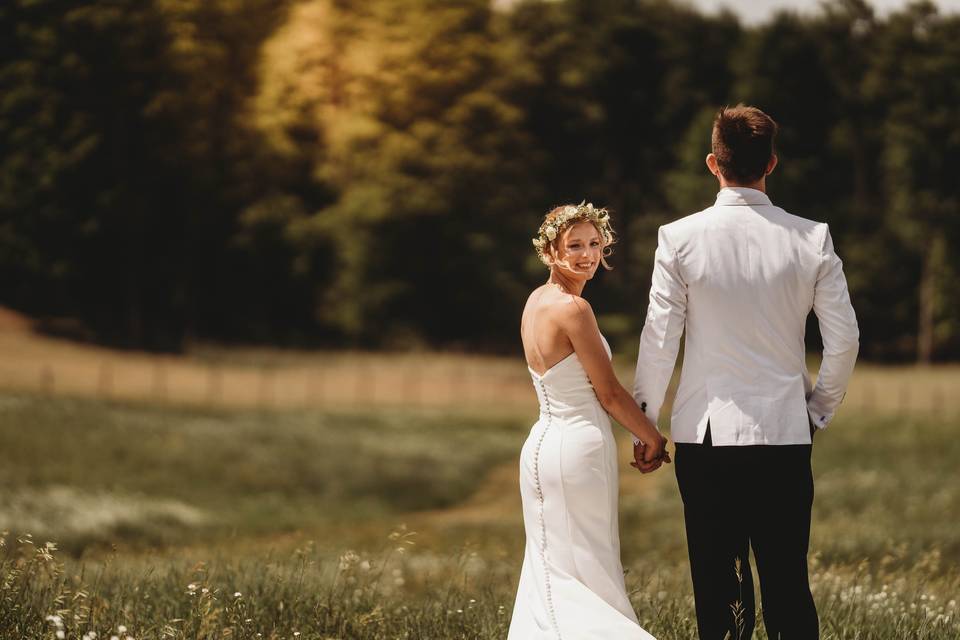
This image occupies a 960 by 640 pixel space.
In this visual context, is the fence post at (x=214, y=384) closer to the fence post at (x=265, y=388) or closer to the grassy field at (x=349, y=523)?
the fence post at (x=265, y=388)

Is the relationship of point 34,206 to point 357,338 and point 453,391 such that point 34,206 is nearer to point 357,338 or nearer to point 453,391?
point 357,338

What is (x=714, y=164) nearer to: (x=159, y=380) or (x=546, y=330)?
(x=546, y=330)

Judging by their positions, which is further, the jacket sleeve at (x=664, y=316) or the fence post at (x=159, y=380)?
the fence post at (x=159, y=380)

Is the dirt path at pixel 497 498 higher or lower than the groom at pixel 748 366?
lower

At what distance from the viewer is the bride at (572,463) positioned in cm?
487

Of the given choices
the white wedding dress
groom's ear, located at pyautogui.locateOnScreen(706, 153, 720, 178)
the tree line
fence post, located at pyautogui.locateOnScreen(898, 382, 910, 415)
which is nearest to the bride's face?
the white wedding dress

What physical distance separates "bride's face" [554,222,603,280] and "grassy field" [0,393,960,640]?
123 cm

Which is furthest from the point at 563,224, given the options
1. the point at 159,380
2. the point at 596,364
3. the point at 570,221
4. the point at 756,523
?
the point at 159,380

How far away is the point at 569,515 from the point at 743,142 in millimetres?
1700

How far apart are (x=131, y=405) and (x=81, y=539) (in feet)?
40.0

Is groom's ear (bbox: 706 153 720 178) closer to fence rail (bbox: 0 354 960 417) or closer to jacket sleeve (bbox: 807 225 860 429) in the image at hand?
jacket sleeve (bbox: 807 225 860 429)

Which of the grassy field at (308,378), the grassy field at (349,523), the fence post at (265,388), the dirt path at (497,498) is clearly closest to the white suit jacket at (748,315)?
the grassy field at (349,523)

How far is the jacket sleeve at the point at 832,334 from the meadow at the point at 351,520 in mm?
1139

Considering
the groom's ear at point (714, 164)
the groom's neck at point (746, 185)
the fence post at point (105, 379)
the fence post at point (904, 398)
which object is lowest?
the fence post at point (105, 379)
